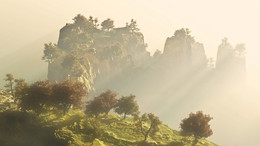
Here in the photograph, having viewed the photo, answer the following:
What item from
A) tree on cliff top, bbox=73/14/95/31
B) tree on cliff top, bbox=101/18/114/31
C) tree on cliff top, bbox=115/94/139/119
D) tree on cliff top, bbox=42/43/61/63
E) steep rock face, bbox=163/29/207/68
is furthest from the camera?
steep rock face, bbox=163/29/207/68

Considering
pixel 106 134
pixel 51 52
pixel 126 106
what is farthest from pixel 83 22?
pixel 106 134

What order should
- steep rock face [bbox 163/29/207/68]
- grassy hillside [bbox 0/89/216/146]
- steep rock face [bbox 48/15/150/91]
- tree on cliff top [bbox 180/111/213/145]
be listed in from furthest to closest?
steep rock face [bbox 163/29/207/68] < steep rock face [bbox 48/15/150/91] < tree on cliff top [bbox 180/111/213/145] < grassy hillside [bbox 0/89/216/146]

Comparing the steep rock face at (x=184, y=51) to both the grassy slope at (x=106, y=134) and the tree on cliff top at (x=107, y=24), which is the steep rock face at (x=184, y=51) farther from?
the grassy slope at (x=106, y=134)

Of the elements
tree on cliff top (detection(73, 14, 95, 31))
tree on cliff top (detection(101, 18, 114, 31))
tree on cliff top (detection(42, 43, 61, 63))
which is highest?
tree on cliff top (detection(101, 18, 114, 31))

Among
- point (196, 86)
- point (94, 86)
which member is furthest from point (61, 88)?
point (196, 86)

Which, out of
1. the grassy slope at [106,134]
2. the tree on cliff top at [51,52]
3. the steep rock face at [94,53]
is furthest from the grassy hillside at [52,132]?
the tree on cliff top at [51,52]

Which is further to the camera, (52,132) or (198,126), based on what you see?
(198,126)

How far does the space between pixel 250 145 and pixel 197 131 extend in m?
112

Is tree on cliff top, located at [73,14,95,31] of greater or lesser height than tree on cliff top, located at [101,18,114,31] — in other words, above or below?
below

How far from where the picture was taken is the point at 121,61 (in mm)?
129000

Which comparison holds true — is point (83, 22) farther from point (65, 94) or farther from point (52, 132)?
point (52, 132)

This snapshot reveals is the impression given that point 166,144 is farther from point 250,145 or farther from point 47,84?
point 250,145

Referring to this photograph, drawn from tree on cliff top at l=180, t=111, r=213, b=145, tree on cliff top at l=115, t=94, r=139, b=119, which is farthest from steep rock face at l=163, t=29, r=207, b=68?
tree on cliff top at l=180, t=111, r=213, b=145

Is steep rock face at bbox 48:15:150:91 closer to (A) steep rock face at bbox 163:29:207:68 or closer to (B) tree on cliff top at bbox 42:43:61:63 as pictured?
(B) tree on cliff top at bbox 42:43:61:63
